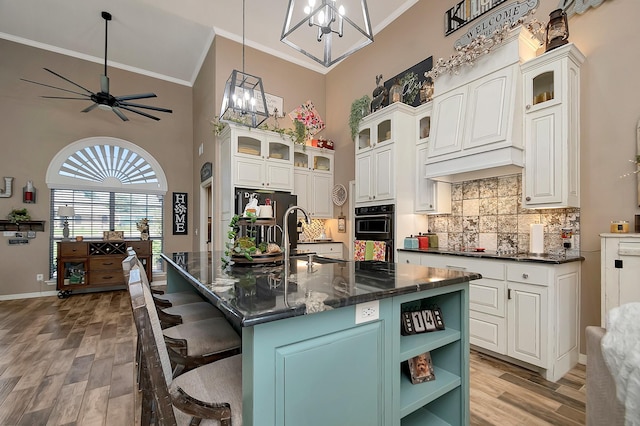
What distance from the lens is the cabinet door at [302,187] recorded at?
16.8 ft

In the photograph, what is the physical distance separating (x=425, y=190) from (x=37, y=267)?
6588 mm

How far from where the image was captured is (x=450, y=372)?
156 cm

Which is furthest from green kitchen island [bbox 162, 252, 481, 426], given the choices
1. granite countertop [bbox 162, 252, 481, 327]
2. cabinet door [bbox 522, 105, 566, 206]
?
cabinet door [bbox 522, 105, 566, 206]

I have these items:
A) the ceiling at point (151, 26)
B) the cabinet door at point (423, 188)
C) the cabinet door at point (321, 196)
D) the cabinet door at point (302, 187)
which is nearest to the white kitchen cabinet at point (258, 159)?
the cabinet door at point (302, 187)

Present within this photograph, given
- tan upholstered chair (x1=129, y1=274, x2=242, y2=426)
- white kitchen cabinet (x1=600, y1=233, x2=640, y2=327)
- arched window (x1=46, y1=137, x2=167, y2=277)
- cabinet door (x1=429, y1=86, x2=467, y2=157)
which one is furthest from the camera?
arched window (x1=46, y1=137, x2=167, y2=277)

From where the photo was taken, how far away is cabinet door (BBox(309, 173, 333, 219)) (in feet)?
17.5

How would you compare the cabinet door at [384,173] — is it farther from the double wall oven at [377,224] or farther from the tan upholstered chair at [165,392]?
the tan upholstered chair at [165,392]

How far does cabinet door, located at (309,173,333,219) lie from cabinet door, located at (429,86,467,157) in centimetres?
240

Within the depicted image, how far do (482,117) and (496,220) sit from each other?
112 cm

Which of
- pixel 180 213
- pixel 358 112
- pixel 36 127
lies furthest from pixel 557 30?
pixel 36 127

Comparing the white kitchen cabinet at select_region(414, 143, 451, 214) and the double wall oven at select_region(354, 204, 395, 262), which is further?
the double wall oven at select_region(354, 204, 395, 262)

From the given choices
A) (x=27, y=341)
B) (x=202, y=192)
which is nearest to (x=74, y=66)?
(x=202, y=192)

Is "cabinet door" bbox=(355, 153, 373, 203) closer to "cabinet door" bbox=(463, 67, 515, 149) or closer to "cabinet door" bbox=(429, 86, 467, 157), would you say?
"cabinet door" bbox=(429, 86, 467, 157)

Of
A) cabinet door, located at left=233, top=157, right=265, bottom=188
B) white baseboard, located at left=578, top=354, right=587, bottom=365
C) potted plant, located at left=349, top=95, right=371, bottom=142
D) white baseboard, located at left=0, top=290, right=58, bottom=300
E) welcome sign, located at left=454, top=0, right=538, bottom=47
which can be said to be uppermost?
welcome sign, located at left=454, top=0, right=538, bottom=47
